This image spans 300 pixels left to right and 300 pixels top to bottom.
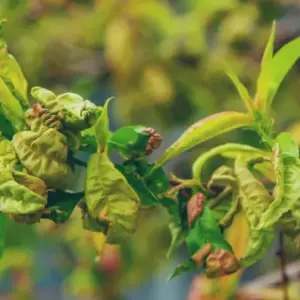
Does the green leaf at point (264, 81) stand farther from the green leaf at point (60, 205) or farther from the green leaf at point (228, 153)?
the green leaf at point (60, 205)

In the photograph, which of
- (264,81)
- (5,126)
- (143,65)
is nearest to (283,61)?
(264,81)

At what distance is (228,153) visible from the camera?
68cm

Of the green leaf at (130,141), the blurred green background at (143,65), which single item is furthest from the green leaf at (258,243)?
the blurred green background at (143,65)

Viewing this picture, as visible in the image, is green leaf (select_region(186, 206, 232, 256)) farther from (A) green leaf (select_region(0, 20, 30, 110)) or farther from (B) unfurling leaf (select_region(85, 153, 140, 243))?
(A) green leaf (select_region(0, 20, 30, 110))

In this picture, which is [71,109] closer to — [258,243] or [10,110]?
[10,110]

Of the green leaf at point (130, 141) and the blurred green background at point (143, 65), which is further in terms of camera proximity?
the blurred green background at point (143, 65)

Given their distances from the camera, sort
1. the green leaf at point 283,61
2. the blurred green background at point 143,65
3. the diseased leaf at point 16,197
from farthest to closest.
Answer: the blurred green background at point 143,65 → the green leaf at point 283,61 → the diseased leaf at point 16,197

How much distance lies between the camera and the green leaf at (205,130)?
0.66 meters

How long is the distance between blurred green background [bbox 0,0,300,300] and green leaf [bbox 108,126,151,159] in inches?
36.1

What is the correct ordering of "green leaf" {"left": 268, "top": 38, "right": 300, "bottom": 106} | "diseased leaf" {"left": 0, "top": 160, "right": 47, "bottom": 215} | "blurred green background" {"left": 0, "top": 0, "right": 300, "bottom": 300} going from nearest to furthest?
"diseased leaf" {"left": 0, "top": 160, "right": 47, "bottom": 215}
"green leaf" {"left": 268, "top": 38, "right": 300, "bottom": 106}
"blurred green background" {"left": 0, "top": 0, "right": 300, "bottom": 300}

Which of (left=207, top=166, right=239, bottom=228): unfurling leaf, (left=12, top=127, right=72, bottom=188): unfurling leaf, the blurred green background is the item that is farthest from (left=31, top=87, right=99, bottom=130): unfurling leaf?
the blurred green background

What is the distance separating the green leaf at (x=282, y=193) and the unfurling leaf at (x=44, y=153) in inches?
5.9

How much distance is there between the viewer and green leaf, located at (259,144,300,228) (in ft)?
1.96

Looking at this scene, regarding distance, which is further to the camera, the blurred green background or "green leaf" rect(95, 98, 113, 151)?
the blurred green background
